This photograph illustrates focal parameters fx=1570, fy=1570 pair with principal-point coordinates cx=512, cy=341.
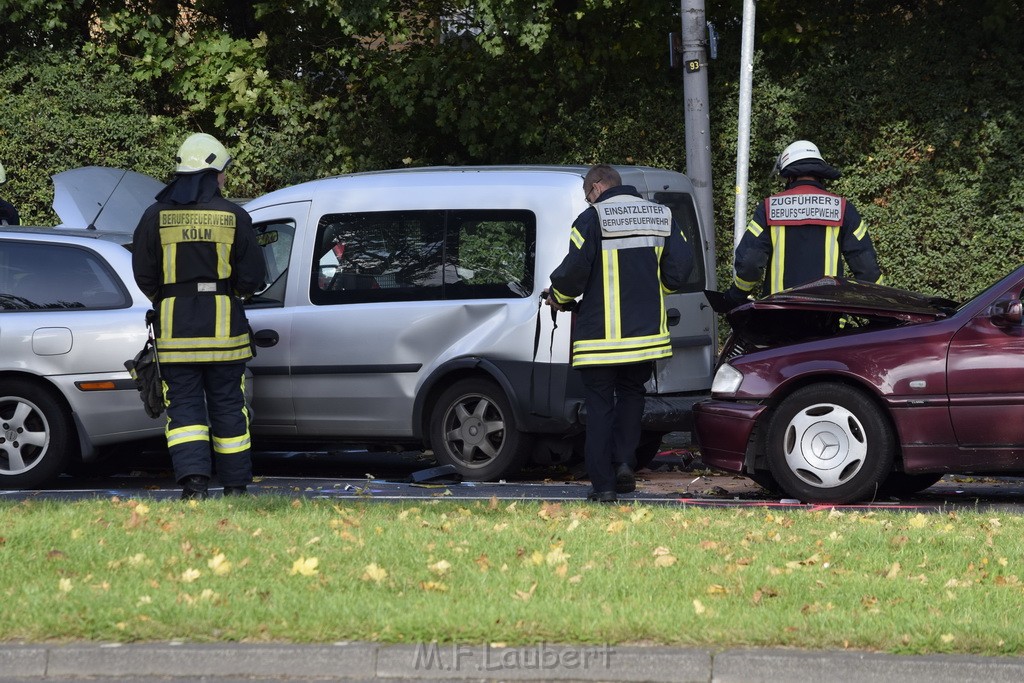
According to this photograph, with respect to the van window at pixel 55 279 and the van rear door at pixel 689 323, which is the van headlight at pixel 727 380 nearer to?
the van rear door at pixel 689 323

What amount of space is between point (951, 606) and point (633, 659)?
125cm

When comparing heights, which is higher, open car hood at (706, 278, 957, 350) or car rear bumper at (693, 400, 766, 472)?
open car hood at (706, 278, 957, 350)

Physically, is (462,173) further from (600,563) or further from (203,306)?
(600,563)

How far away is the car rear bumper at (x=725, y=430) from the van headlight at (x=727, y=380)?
0.22 feet

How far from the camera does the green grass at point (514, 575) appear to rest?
17.1 ft

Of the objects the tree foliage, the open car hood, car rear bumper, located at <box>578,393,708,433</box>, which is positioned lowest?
car rear bumper, located at <box>578,393,708,433</box>

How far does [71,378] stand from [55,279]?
67 centimetres

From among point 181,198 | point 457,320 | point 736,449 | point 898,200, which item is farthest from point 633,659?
point 898,200

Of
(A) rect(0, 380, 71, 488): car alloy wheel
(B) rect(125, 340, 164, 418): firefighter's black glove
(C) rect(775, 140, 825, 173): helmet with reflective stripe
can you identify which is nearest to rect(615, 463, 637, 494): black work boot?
(C) rect(775, 140, 825, 173): helmet with reflective stripe

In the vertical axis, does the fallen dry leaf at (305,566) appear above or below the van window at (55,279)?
below

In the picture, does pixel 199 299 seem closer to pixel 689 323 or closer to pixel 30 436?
pixel 30 436

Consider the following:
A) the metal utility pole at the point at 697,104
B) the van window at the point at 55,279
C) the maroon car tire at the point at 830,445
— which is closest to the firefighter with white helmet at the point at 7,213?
the van window at the point at 55,279

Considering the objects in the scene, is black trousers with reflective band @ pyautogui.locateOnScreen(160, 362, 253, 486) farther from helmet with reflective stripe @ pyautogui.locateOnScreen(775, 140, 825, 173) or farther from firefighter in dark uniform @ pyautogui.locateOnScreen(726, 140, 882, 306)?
helmet with reflective stripe @ pyautogui.locateOnScreen(775, 140, 825, 173)

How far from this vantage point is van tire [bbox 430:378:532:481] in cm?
951
